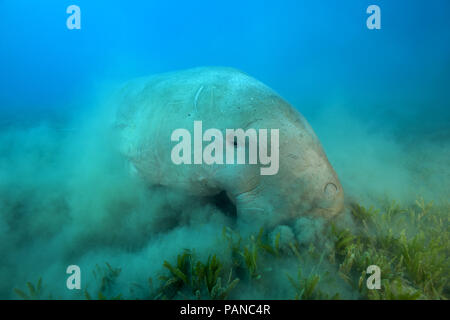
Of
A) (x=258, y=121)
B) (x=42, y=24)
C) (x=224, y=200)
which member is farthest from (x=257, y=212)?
(x=42, y=24)

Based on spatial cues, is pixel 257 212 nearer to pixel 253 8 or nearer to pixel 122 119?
pixel 122 119

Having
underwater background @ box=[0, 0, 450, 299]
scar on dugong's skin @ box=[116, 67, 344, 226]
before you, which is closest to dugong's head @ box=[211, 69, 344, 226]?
scar on dugong's skin @ box=[116, 67, 344, 226]

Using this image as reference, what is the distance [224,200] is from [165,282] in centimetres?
153

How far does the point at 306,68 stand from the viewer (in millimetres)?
56781

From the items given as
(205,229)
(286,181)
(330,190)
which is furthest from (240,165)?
(330,190)

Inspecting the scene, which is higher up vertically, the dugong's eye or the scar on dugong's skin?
the scar on dugong's skin

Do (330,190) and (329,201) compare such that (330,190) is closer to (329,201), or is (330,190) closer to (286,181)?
(329,201)

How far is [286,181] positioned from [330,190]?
1.82ft

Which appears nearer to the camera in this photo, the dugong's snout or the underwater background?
the underwater background

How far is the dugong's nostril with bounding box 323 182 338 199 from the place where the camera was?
104 inches

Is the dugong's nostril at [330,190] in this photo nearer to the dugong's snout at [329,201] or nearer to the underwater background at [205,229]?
the dugong's snout at [329,201]

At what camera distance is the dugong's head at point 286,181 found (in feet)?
8.57

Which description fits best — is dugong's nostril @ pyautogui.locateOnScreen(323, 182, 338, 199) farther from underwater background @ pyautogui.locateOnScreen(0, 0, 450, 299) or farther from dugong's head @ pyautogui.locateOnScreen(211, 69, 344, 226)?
underwater background @ pyautogui.locateOnScreen(0, 0, 450, 299)
